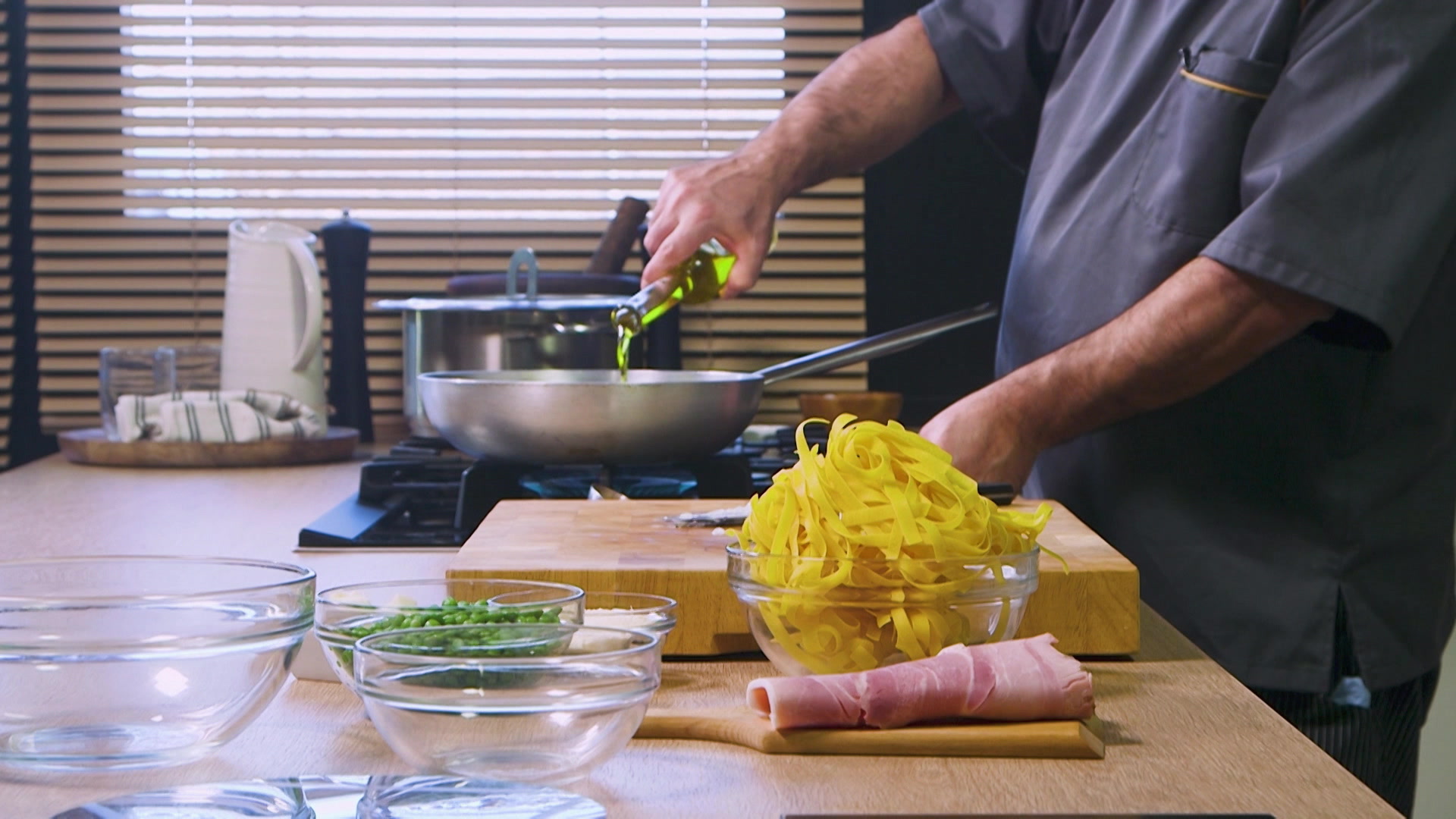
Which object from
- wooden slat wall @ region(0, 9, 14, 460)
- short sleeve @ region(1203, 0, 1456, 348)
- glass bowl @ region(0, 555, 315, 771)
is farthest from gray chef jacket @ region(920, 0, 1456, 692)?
wooden slat wall @ region(0, 9, 14, 460)

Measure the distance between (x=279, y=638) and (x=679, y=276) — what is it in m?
0.95

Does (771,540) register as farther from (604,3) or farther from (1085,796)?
(604,3)

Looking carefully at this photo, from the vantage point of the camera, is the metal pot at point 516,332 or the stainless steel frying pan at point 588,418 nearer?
the stainless steel frying pan at point 588,418

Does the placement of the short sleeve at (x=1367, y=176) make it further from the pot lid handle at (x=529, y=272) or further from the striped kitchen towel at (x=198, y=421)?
the striped kitchen towel at (x=198, y=421)

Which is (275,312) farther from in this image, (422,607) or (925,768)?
(925,768)

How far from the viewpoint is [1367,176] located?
1.21 m

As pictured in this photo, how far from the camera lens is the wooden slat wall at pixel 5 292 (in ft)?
7.93

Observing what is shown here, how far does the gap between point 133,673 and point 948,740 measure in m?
0.36

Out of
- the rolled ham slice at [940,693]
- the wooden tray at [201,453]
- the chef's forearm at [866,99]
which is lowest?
the rolled ham slice at [940,693]

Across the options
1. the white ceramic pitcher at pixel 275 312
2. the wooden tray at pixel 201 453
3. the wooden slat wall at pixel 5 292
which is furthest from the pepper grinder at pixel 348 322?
the wooden slat wall at pixel 5 292

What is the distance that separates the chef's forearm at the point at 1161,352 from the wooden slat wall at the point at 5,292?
1.84 metres

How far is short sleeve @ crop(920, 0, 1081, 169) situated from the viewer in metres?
1.66

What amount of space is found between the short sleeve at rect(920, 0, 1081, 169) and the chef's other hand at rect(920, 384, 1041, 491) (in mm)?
548

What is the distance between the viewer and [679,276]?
1.54 metres
